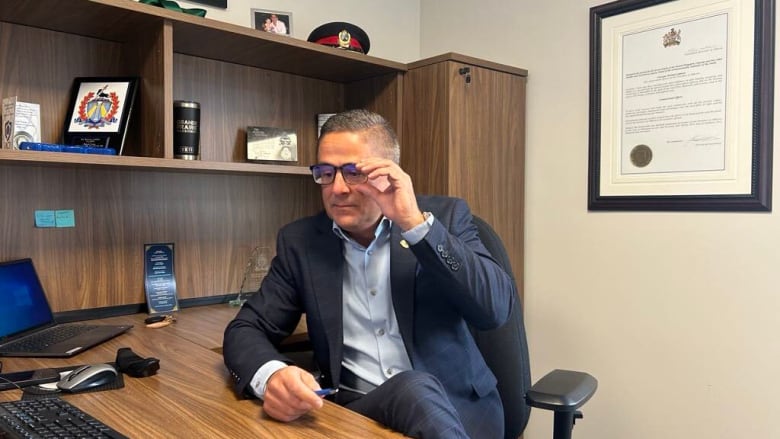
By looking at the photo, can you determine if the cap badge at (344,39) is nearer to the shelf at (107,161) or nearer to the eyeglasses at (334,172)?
the shelf at (107,161)

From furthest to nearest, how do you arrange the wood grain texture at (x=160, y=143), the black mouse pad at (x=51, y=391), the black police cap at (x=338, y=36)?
1. the black police cap at (x=338, y=36)
2. the wood grain texture at (x=160, y=143)
3. the black mouse pad at (x=51, y=391)

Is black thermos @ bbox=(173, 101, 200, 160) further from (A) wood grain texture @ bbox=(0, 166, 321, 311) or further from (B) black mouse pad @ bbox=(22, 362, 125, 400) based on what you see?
(B) black mouse pad @ bbox=(22, 362, 125, 400)

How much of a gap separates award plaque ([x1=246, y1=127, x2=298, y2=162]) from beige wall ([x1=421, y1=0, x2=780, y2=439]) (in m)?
0.91

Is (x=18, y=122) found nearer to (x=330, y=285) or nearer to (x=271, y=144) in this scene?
(x=271, y=144)

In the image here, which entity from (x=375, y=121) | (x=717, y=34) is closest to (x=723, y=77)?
(x=717, y=34)

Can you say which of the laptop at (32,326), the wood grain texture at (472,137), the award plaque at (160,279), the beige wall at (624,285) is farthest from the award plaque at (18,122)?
the beige wall at (624,285)

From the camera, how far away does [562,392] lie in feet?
4.10

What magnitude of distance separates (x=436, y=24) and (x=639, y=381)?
177 cm

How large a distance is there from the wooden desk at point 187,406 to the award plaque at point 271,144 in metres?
0.88

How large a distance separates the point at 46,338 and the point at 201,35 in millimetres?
1017

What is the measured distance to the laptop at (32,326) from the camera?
1.49m

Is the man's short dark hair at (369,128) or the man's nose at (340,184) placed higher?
the man's short dark hair at (369,128)

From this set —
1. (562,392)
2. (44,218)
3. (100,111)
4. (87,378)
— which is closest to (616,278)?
(562,392)

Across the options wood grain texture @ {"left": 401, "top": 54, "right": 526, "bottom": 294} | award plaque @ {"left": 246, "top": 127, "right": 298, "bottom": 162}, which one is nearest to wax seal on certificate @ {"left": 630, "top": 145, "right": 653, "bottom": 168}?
wood grain texture @ {"left": 401, "top": 54, "right": 526, "bottom": 294}
